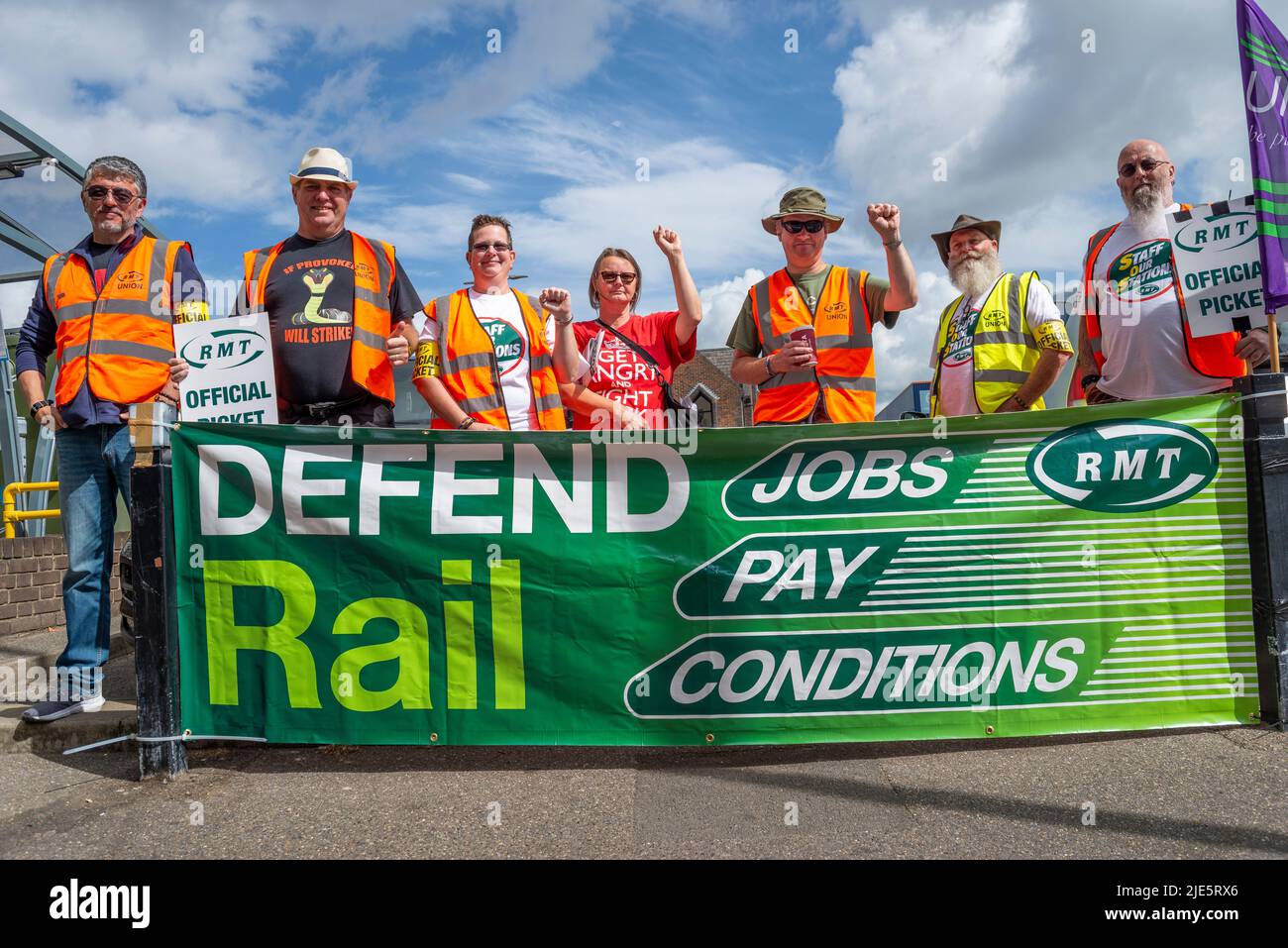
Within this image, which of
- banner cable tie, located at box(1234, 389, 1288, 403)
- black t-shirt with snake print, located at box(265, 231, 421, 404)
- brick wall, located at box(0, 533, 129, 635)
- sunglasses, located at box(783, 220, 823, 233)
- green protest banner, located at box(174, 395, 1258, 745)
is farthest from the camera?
brick wall, located at box(0, 533, 129, 635)

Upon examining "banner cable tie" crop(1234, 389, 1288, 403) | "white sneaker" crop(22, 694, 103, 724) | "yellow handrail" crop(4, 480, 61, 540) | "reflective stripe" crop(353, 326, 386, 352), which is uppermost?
"reflective stripe" crop(353, 326, 386, 352)

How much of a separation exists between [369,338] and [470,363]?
483 millimetres

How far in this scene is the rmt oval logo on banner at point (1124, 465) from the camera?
3514mm

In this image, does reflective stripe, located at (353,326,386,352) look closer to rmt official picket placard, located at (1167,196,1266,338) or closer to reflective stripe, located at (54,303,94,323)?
reflective stripe, located at (54,303,94,323)

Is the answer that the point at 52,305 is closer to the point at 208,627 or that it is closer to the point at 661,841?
the point at 208,627

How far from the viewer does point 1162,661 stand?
3.47 metres

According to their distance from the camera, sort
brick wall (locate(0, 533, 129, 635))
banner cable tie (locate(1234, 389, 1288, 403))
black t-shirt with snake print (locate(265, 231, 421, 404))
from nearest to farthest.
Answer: banner cable tie (locate(1234, 389, 1288, 403)) → black t-shirt with snake print (locate(265, 231, 421, 404)) → brick wall (locate(0, 533, 129, 635))

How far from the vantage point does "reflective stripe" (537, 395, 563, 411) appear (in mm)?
4215

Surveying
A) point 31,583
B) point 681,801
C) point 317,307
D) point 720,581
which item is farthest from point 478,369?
point 31,583

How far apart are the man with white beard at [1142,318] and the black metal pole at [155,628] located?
4544 millimetres

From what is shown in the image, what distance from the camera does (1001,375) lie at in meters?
4.32

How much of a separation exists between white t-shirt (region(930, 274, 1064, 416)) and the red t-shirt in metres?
1.39

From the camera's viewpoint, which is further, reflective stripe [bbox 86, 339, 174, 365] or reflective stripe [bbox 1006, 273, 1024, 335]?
reflective stripe [bbox 1006, 273, 1024, 335]

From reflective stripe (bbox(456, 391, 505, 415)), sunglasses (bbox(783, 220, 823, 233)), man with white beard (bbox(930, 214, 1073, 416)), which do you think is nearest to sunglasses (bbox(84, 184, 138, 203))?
reflective stripe (bbox(456, 391, 505, 415))
